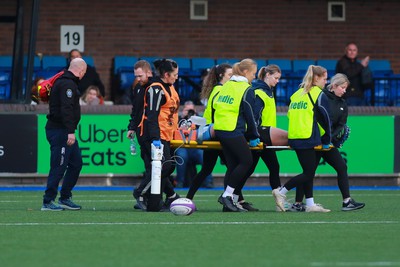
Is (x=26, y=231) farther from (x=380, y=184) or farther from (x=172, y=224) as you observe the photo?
(x=380, y=184)

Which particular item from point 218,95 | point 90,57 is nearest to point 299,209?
point 218,95

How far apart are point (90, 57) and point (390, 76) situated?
231 inches

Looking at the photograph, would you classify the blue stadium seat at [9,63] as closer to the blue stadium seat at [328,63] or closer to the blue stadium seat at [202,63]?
the blue stadium seat at [202,63]

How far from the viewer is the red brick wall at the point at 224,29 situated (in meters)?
25.4

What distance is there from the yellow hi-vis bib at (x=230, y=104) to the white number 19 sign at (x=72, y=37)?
37.4 feet

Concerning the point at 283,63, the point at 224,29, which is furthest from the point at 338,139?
the point at 224,29

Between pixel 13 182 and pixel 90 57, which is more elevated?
pixel 90 57

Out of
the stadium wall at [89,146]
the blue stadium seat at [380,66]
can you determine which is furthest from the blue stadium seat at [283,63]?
the stadium wall at [89,146]

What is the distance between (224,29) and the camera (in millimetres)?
26203

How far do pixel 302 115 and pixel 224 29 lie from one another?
12.0m

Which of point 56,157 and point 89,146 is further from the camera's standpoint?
point 89,146

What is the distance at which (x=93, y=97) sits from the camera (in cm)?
2170

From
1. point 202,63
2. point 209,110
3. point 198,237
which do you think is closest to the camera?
point 198,237

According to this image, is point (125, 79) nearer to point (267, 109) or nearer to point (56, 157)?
point (56, 157)
